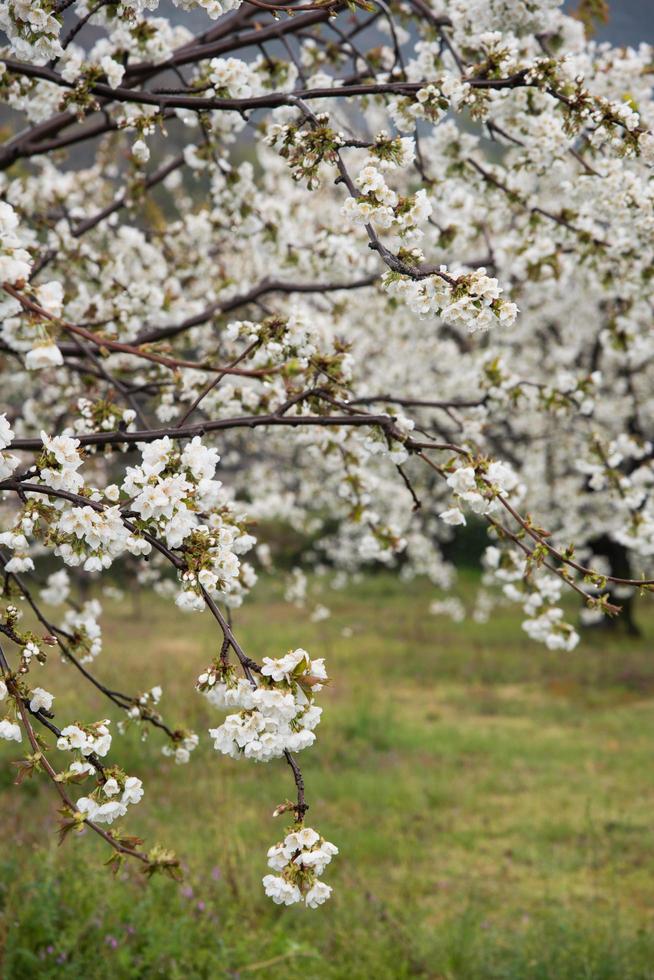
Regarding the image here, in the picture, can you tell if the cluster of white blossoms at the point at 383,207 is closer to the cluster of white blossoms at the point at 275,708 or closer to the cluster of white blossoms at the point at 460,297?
the cluster of white blossoms at the point at 460,297

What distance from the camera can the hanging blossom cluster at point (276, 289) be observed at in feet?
7.20

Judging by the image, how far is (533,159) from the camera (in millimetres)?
3760

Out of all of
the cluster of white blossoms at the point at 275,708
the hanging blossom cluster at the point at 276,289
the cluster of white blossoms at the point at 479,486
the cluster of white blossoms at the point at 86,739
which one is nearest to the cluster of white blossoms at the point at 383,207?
the hanging blossom cluster at the point at 276,289

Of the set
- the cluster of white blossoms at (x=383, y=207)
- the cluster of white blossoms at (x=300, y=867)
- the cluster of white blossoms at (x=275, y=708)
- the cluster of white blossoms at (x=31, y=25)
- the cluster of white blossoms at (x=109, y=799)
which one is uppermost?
the cluster of white blossoms at (x=31, y=25)

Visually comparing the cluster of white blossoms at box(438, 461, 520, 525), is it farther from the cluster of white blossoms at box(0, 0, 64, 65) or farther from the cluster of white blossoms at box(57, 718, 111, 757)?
the cluster of white blossoms at box(0, 0, 64, 65)

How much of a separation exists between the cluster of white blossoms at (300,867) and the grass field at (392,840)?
195 centimetres

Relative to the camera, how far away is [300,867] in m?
2.02

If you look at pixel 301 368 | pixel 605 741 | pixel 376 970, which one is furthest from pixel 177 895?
pixel 605 741

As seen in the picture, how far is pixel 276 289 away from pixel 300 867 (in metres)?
3.55

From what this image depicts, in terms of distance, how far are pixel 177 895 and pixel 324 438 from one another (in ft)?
7.90

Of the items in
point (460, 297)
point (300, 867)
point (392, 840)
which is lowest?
point (300, 867)

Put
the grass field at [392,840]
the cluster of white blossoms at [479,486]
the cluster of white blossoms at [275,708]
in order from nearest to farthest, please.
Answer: the cluster of white blossoms at [275,708] → the cluster of white blossoms at [479,486] → the grass field at [392,840]

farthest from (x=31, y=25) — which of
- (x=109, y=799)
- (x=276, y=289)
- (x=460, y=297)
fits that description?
(x=276, y=289)

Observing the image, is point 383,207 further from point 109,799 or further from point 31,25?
point 109,799
